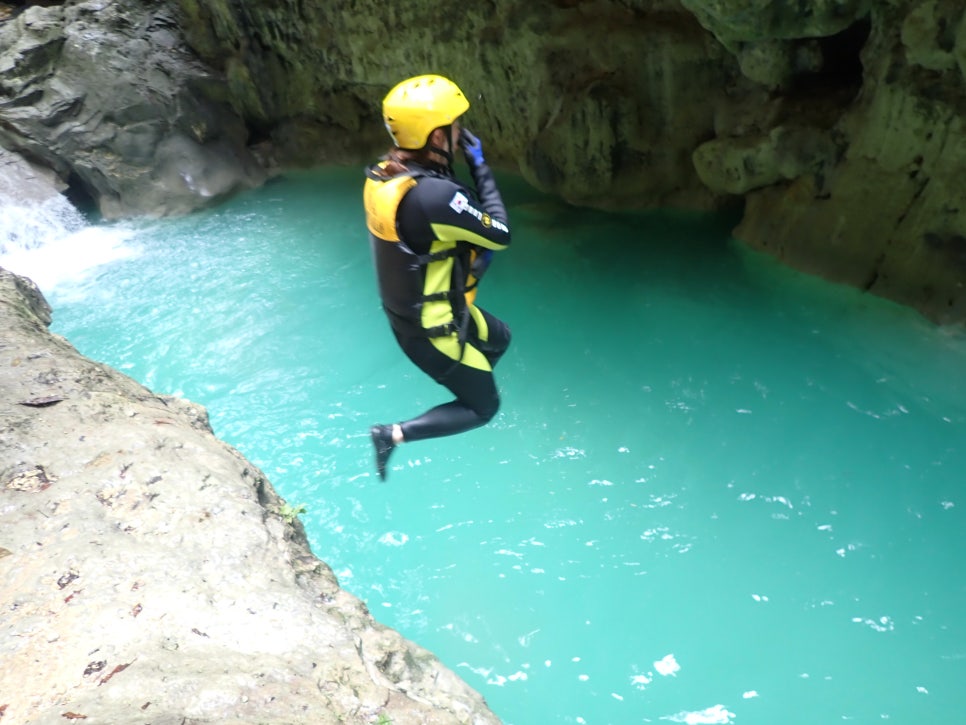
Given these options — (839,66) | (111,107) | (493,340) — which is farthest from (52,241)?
(839,66)

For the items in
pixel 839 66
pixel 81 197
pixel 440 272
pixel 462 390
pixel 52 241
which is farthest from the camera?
pixel 81 197

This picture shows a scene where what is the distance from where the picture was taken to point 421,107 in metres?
2.61

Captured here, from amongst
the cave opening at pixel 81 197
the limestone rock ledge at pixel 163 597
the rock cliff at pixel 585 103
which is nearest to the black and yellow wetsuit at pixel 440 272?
the limestone rock ledge at pixel 163 597

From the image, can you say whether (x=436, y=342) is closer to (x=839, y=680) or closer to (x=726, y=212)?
(x=839, y=680)

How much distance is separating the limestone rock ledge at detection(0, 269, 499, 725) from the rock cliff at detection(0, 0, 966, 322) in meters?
4.07

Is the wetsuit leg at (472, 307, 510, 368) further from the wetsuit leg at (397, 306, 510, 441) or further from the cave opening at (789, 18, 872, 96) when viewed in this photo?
the cave opening at (789, 18, 872, 96)

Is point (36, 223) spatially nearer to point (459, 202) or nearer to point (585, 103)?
point (585, 103)

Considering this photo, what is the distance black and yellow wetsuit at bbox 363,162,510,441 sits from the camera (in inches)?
107

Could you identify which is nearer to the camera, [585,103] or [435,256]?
[435,256]

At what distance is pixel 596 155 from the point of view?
21.1 ft

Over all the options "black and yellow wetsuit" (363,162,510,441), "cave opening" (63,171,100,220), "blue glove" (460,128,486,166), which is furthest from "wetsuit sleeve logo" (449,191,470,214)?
"cave opening" (63,171,100,220)

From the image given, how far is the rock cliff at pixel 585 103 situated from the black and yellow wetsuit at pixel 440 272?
2678 millimetres

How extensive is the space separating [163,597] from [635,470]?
276cm

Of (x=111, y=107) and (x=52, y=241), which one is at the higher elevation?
(x=111, y=107)
